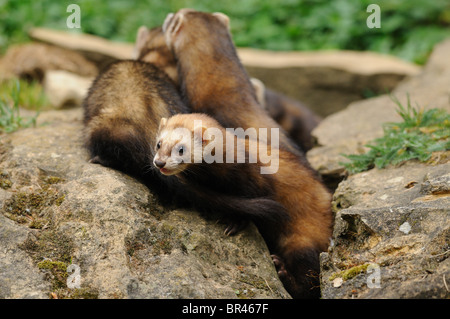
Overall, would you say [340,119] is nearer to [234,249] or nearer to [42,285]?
[234,249]

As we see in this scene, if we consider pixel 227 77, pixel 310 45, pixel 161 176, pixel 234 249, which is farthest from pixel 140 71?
pixel 310 45

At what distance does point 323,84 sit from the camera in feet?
32.6

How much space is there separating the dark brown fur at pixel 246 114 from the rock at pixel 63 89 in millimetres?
3078

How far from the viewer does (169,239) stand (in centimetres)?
413

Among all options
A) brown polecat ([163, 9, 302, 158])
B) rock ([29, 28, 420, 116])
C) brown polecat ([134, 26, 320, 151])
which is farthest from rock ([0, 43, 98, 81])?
brown polecat ([163, 9, 302, 158])

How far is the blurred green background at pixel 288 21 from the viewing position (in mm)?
11430

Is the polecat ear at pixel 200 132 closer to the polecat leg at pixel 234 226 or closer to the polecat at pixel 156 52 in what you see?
the polecat leg at pixel 234 226

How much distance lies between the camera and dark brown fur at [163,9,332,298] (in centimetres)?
476

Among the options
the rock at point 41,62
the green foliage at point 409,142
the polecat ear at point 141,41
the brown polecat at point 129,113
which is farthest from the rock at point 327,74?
the brown polecat at point 129,113

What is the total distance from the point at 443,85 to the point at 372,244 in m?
3.95

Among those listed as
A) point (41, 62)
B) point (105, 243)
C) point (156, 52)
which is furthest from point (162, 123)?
point (41, 62)

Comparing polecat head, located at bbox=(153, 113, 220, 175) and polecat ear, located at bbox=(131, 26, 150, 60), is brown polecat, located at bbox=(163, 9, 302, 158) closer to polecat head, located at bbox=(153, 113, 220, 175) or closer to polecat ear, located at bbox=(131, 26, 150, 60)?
polecat ear, located at bbox=(131, 26, 150, 60)

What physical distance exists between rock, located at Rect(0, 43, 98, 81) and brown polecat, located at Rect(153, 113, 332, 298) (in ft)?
19.5

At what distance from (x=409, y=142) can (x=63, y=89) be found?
5.89 m
